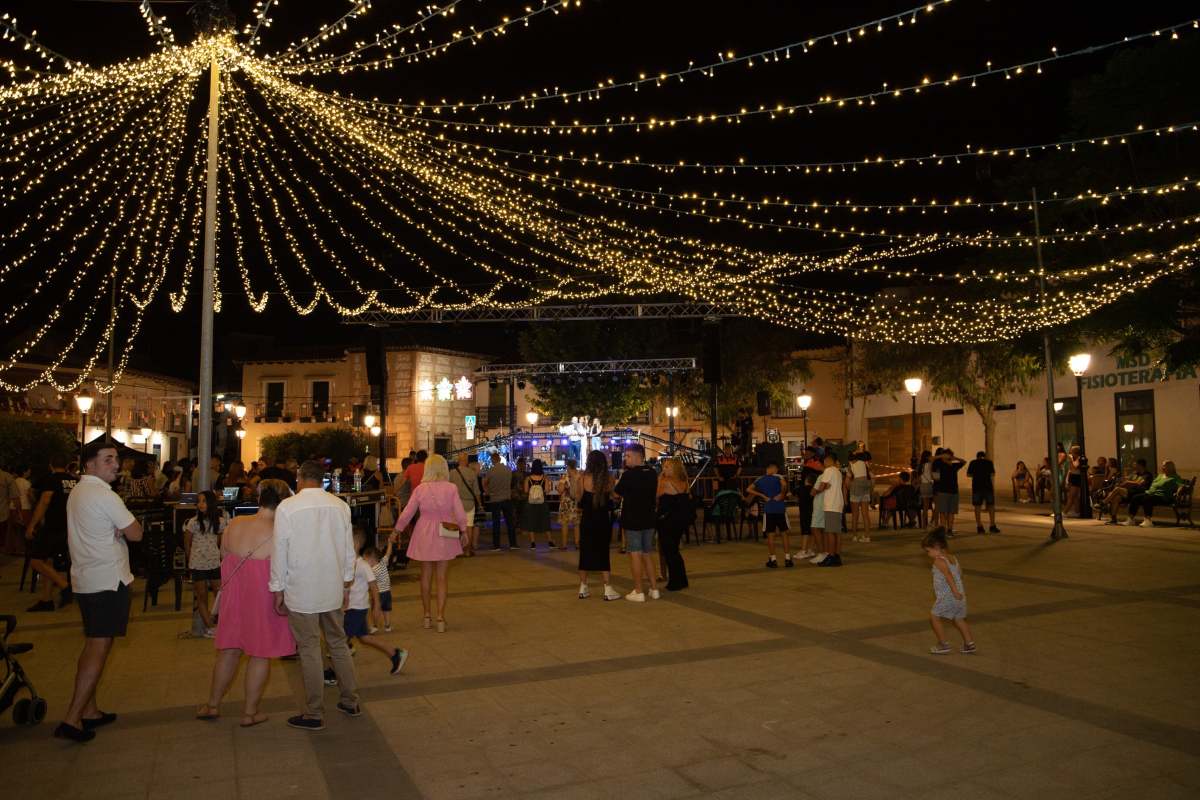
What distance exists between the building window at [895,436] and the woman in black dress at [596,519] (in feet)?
82.5

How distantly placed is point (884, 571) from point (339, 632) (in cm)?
771

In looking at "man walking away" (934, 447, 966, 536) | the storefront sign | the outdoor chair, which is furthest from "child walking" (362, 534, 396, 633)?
the storefront sign

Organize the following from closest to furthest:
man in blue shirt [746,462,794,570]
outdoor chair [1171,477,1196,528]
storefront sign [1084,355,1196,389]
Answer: man in blue shirt [746,462,794,570], outdoor chair [1171,477,1196,528], storefront sign [1084,355,1196,389]

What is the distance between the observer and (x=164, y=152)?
11875mm

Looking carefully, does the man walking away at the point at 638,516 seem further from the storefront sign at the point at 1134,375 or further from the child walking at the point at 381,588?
the storefront sign at the point at 1134,375

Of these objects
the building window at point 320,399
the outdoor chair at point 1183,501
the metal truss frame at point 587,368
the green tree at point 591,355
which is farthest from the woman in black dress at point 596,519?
the building window at point 320,399

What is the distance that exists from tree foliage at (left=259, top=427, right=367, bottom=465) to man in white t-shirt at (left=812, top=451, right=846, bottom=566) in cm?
2653

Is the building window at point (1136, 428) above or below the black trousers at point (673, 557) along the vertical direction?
above

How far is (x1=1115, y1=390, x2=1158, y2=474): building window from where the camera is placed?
75.4 feet

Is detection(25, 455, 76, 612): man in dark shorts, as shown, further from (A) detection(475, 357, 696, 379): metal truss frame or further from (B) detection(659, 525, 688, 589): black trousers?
(A) detection(475, 357, 696, 379): metal truss frame

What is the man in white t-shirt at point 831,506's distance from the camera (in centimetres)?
1127

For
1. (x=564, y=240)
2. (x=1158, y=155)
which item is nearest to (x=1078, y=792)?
(x=564, y=240)

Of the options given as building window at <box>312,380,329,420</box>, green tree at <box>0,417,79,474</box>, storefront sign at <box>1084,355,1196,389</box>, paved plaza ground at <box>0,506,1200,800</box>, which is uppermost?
building window at <box>312,380,329,420</box>

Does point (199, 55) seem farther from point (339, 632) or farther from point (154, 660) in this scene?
point (339, 632)
